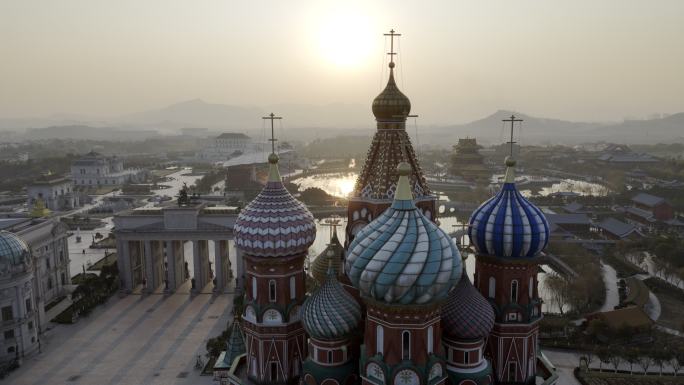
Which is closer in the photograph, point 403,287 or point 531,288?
point 403,287

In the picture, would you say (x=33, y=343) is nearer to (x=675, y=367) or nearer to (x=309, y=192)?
(x=675, y=367)

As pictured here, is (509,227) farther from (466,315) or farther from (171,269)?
(171,269)

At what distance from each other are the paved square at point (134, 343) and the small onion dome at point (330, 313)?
1342 cm

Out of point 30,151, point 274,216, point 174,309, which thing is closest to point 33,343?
point 174,309

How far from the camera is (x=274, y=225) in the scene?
1616 centimetres

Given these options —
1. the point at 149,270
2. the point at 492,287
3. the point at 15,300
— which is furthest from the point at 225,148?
the point at 492,287

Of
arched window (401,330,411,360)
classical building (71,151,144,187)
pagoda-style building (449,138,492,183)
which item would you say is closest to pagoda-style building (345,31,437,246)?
arched window (401,330,411,360)

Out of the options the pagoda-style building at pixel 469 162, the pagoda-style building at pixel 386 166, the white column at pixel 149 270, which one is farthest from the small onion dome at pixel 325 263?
the pagoda-style building at pixel 469 162

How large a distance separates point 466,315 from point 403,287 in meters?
3.78

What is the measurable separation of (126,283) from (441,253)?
32844 millimetres

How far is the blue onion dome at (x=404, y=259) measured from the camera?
12.2m

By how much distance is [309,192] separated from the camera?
72312 mm

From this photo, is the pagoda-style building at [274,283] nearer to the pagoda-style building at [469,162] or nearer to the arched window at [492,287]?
the arched window at [492,287]

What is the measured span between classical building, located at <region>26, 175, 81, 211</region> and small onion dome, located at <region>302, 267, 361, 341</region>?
6973 centimetres
